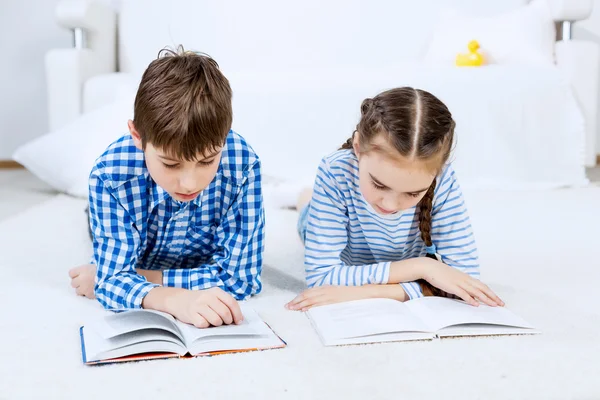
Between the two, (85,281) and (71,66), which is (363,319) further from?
(71,66)

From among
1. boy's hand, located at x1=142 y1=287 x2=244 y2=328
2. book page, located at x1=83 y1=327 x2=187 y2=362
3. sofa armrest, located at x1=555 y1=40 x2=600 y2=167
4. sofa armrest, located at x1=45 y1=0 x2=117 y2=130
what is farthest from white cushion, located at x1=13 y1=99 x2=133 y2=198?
sofa armrest, located at x1=555 y1=40 x2=600 y2=167

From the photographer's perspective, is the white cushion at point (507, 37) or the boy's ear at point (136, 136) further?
the white cushion at point (507, 37)

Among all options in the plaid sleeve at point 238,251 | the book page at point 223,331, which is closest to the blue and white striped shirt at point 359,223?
the plaid sleeve at point 238,251

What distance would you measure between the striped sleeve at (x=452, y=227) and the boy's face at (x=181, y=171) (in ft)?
1.34

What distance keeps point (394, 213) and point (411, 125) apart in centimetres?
20

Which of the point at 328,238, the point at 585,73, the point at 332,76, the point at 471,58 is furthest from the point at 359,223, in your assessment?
the point at 585,73

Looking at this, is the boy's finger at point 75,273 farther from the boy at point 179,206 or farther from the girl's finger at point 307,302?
the girl's finger at point 307,302

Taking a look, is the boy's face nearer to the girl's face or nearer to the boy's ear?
the boy's ear

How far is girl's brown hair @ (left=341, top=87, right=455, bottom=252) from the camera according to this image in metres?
1.03

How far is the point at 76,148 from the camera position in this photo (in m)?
2.29

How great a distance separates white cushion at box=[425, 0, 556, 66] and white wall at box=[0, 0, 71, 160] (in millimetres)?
1702

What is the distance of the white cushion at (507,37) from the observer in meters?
2.72

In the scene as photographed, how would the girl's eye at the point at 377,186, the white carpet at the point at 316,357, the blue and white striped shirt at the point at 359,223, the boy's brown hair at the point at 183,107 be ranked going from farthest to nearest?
1. the blue and white striped shirt at the point at 359,223
2. the girl's eye at the point at 377,186
3. the boy's brown hair at the point at 183,107
4. the white carpet at the point at 316,357

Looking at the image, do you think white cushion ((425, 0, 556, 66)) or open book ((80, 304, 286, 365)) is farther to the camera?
white cushion ((425, 0, 556, 66))
